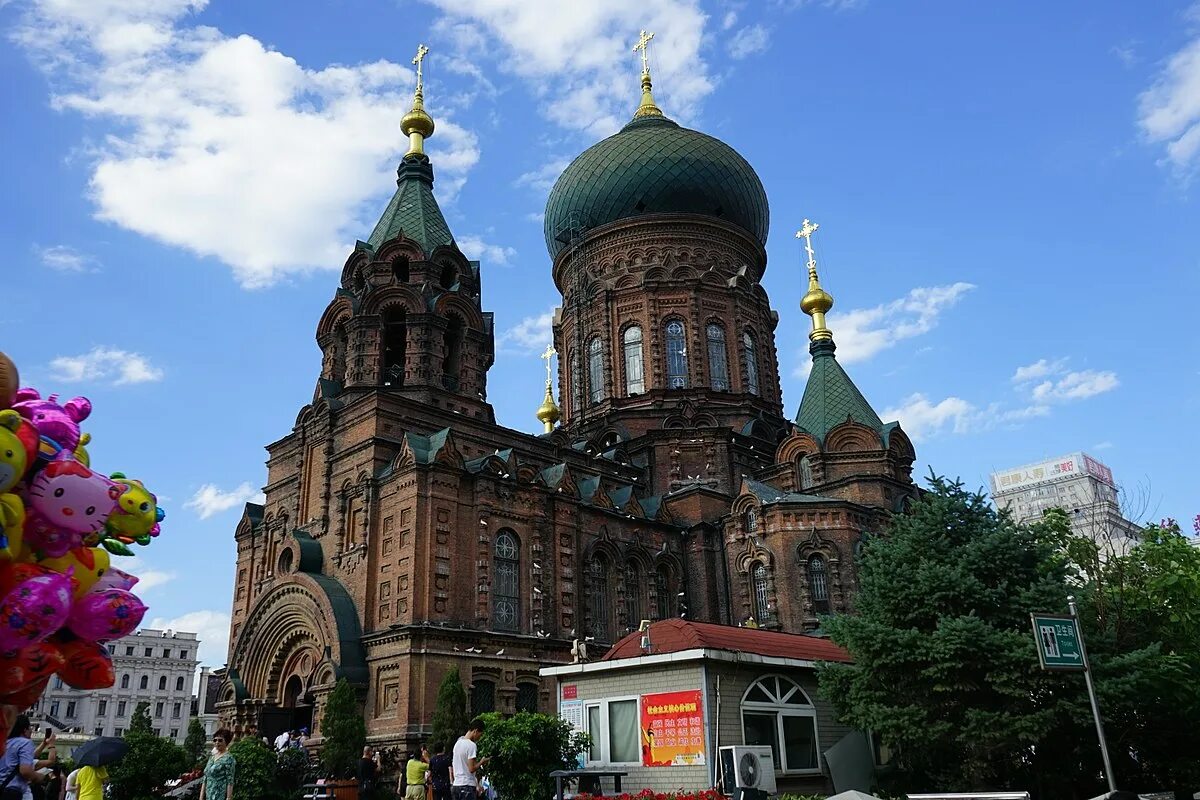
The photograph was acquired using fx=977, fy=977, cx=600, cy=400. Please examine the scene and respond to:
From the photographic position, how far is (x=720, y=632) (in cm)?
1625

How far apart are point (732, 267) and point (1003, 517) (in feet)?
74.6

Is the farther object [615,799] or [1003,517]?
[1003,517]

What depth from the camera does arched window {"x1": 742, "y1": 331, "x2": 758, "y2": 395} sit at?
35875 millimetres

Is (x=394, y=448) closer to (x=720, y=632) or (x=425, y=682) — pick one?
(x=425, y=682)

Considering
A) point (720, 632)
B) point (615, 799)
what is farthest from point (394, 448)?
point (615, 799)

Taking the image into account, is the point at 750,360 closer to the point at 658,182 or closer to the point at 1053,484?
the point at 658,182

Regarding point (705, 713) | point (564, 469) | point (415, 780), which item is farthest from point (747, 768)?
point (564, 469)

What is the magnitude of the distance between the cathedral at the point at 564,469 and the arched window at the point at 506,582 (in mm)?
66

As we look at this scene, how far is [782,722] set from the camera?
15594 mm

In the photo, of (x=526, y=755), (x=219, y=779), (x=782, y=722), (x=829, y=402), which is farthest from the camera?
(x=829, y=402)

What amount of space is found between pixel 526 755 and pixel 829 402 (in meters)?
20.6

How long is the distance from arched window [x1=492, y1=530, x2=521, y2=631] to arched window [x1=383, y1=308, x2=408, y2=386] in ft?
20.0

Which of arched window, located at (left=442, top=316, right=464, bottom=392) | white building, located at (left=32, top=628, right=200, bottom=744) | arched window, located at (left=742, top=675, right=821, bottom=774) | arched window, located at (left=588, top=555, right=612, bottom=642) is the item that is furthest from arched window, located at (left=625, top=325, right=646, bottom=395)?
white building, located at (left=32, top=628, right=200, bottom=744)

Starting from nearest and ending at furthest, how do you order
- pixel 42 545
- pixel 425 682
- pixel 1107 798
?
1. pixel 42 545
2. pixel 1107 798
3. pixel 425 682
